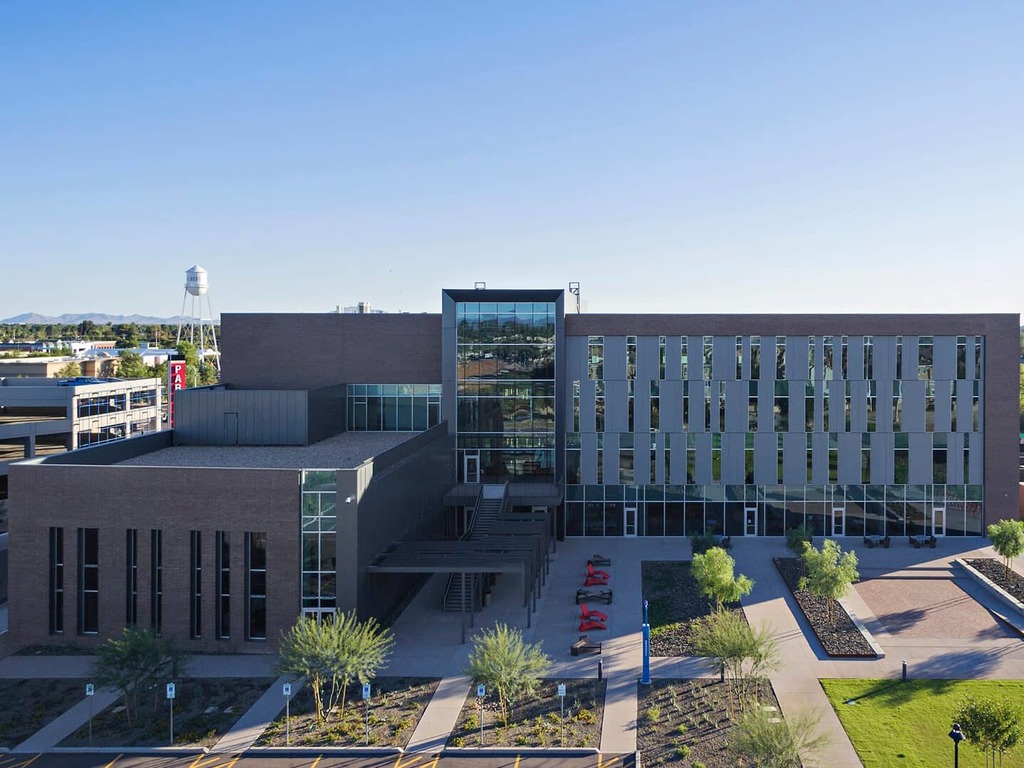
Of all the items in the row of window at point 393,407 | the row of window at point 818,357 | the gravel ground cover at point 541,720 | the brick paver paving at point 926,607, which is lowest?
the gravel ground cover at point 541,720

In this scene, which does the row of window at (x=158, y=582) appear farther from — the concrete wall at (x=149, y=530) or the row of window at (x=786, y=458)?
the row of window at (x=786, y=458)

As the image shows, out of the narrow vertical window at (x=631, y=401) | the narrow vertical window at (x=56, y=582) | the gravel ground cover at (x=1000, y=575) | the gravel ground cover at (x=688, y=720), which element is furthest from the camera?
the narrow vertical window at (x=631, y=401)

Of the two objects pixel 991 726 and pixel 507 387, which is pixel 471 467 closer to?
pixel 507 387

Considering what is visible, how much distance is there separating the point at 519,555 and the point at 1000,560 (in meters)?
25.8

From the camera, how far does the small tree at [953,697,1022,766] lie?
18.9m

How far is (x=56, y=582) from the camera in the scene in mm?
30406

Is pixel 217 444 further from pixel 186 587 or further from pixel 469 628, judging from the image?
pixel 469 628

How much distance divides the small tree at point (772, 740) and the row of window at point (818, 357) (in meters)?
28.8

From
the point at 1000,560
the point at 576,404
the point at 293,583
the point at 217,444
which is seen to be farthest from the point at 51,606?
the point at 1000,560

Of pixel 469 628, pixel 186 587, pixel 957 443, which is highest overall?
pixel 957 443

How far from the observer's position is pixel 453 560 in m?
32.0

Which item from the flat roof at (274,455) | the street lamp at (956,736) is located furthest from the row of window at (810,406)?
the street lamp at (956,736)

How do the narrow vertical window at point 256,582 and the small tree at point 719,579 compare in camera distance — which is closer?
the narrow vertical window at point 256,582

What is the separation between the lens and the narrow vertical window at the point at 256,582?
29.7 meters
